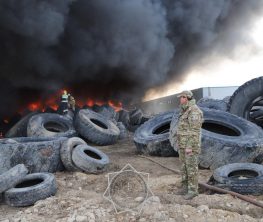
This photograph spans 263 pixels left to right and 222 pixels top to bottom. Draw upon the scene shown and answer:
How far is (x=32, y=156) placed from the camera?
21.1 feet

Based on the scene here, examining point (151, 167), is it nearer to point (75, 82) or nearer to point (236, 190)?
point (236, 190)

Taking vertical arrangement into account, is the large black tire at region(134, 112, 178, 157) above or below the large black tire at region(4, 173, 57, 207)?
above

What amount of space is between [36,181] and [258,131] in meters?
4.50

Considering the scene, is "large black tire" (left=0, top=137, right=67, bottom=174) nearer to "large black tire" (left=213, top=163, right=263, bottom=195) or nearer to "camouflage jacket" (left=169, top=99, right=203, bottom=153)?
"camouflage jacket" (left=169, top=99, right=203, bottom=153)

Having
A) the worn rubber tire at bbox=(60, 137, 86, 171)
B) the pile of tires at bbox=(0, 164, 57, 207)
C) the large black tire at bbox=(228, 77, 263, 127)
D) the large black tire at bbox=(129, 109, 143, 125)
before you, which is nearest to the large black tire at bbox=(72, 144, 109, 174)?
the worn rubber tire at bbox=(60, 137, 86, 171)

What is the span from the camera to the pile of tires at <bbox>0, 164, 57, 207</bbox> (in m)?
4.92

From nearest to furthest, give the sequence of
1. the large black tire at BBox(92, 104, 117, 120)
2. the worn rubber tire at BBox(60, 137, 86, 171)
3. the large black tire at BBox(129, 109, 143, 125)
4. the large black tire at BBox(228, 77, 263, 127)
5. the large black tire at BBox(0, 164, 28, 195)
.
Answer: the large black tire at BBox(0, 164, 28, 195), the worn rubber tire at BBox(60, 137, 86, 171), the large black tire at BBox(228, 77, 263, 127), the large black tire at BBox(92, 104, 117, 120), the large black tire at BBox(129, 109, 143, 125)

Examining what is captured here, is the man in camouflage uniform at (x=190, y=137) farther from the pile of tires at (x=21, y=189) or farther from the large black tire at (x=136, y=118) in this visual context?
the large black tire at (x=136, y=118)

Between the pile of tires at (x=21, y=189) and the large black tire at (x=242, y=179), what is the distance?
7.87ft

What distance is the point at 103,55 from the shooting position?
63.5 ft

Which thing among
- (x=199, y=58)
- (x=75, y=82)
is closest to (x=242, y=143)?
(x=75, y=82)

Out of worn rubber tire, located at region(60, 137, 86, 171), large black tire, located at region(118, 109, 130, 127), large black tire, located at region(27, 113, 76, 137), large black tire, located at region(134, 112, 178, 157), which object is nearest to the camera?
worn rubber tire, located at region(60, 137, 86, 171)

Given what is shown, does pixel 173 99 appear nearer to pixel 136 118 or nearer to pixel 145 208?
pixel 136 118

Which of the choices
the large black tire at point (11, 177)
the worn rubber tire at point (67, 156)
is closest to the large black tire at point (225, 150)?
the worn rubber tire at point (67, 156)
